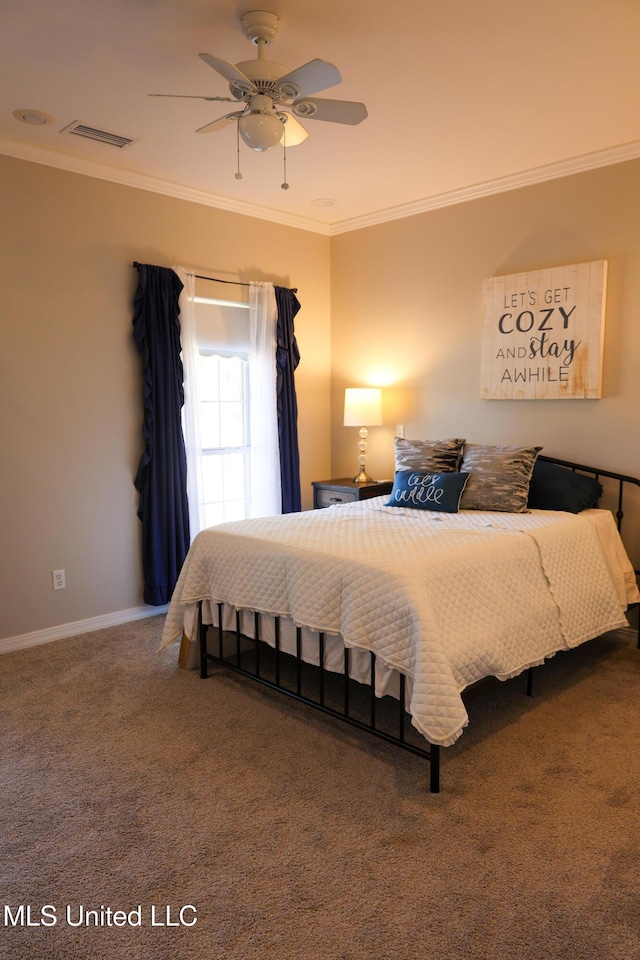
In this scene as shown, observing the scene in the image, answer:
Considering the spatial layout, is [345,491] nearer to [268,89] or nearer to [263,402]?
[263,402]

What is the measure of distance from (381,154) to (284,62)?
109 cm

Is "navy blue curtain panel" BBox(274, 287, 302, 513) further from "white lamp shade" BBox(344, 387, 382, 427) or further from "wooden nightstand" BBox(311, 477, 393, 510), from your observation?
"white lamp shade" BBox(344, 387, 382, 427)

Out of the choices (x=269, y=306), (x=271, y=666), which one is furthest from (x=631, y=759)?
(x=269, y=306)

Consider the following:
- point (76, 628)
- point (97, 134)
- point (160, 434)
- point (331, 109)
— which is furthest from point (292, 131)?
point (76, 628)

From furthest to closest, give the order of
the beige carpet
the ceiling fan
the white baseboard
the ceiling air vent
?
the white baseboard → the ceiling air vent → the ceiling fan → the beige carpet

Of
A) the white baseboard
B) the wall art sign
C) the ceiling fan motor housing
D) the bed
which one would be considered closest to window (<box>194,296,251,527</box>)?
the white baseboard

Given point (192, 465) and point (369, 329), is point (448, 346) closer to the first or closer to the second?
point (369, 329)

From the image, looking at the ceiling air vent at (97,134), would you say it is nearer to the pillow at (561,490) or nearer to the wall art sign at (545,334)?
the wall art sign at (545,334)

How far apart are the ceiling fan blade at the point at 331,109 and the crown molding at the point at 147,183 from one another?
5.78 ft

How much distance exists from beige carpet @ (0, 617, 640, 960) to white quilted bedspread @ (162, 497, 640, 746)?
0.32 meters

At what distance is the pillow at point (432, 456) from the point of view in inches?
160

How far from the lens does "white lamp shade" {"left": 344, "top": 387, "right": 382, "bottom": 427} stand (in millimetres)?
4787

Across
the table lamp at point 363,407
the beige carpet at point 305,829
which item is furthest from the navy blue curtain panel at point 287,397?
the beige carpet at point 305,829

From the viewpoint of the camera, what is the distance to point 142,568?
4234mm
